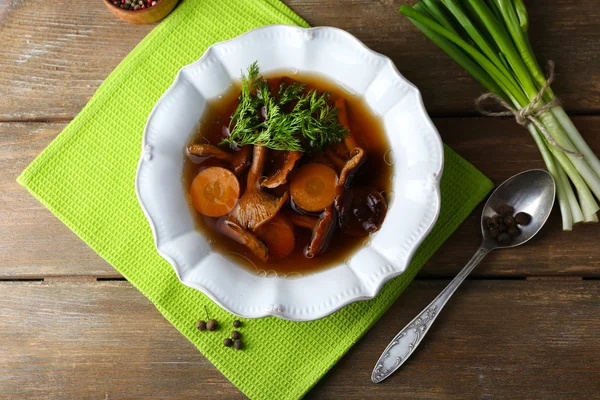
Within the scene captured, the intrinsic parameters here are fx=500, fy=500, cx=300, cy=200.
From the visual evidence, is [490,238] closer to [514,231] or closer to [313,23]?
[514,231]

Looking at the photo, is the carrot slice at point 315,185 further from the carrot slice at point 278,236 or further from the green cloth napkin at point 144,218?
the green cloth napkin at point 144,218

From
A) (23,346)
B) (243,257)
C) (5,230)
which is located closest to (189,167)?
(243,257)

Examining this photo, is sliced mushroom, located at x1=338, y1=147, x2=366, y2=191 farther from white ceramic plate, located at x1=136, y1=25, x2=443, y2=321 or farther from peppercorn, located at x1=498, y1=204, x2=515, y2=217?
peppercorn, located at x1=498, y1=204, x2=515, y2=217

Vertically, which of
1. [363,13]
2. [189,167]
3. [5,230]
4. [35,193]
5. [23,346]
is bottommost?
[23,346]

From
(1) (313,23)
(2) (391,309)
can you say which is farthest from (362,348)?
(1) (313,23)

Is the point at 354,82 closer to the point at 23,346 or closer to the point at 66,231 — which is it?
the point at 66,231

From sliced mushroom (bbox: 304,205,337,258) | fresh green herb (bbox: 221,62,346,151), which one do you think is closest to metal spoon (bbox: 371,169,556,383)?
sliced mushroom (bbox: 304,205,337,258)
